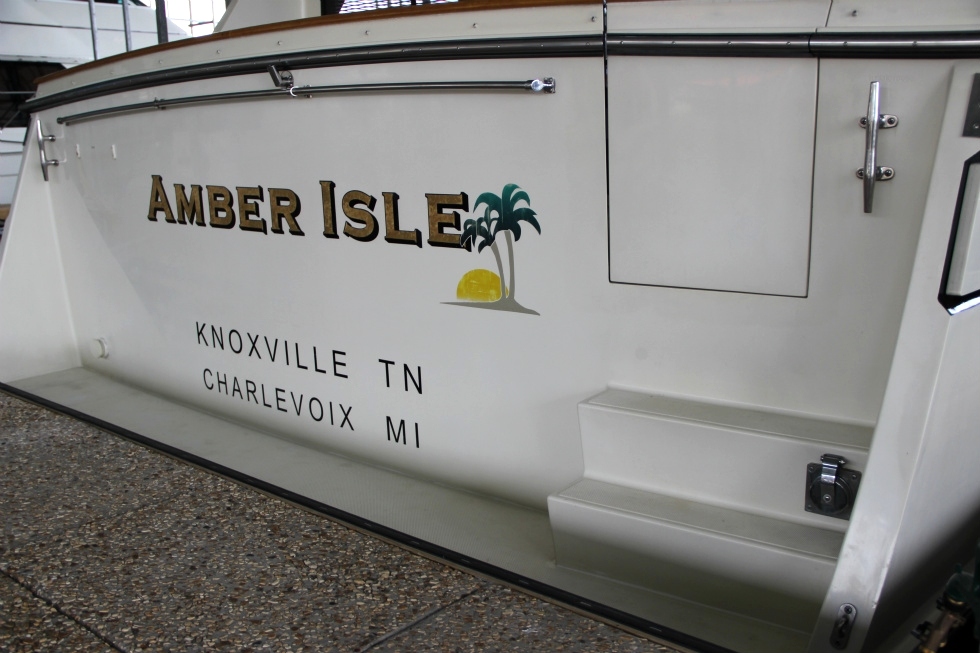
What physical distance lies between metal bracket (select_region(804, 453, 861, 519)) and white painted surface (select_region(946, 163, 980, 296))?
0.36m

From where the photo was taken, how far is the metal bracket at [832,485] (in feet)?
5.06

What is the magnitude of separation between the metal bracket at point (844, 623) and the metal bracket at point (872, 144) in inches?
27.0

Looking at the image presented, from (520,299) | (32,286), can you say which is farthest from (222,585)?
(32,286)

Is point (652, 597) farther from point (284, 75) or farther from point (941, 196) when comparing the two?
point (284, 75)

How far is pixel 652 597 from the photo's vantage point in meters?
1.74

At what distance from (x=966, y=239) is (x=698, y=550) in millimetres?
701

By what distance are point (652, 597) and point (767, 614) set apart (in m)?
0.23

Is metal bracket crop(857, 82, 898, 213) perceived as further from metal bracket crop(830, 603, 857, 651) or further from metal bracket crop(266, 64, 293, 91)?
metal bracket crop(266, 64, 293, 91)

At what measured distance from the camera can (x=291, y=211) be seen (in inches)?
98.1

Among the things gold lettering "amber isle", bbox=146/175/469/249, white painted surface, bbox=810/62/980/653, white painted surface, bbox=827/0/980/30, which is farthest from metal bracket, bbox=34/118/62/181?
white painted surface, bbox=810/62/980/653

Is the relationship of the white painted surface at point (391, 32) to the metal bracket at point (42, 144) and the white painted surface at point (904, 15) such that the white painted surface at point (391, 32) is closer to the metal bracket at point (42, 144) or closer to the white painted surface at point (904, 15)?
the white painted surface at point (904, 15)

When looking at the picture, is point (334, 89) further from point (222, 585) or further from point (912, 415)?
point (912, 415)

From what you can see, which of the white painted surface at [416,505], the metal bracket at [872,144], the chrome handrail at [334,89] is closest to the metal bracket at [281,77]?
the chrome handrail at [334,89]

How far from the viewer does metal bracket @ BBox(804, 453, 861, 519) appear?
154 cm
